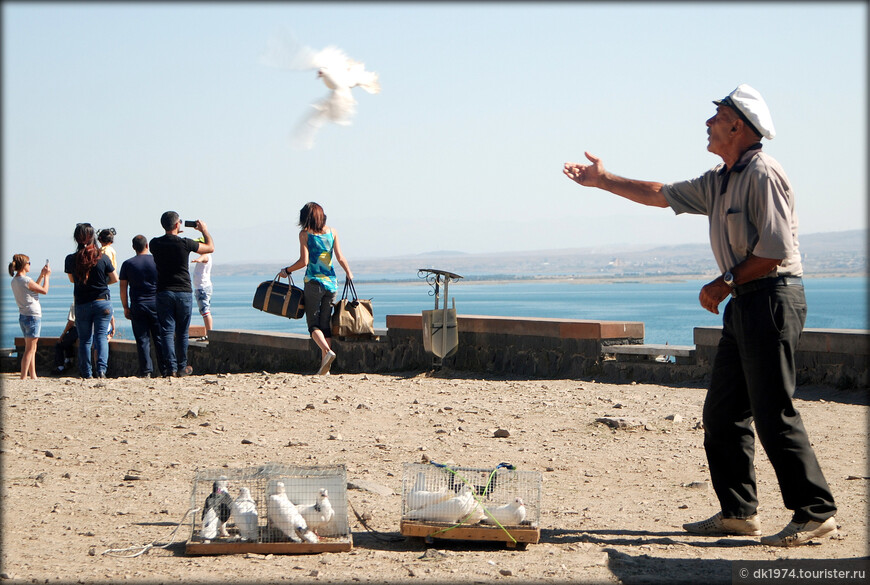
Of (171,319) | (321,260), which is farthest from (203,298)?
(321,260)

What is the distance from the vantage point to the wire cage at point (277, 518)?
15.6 ft

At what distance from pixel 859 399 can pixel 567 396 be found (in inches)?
104

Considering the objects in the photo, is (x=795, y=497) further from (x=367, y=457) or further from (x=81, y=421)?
(x=81, y=421)

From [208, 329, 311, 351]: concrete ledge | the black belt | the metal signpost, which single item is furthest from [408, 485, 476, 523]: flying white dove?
[208, 329, 311, 351]: concrete ledge

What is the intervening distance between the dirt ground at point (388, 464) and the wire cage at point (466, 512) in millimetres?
93

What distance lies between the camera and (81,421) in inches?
327

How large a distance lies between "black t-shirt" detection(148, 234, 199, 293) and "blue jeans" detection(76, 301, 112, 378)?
→ 919mm

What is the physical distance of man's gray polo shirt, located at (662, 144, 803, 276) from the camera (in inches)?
176

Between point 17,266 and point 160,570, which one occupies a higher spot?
point 17,266

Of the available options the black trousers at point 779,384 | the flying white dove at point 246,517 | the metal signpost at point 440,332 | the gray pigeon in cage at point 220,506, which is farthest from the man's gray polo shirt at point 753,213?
the metal signpost at point 440,332

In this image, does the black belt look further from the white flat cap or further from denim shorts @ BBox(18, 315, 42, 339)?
denim shorts @ BBox(18, 315, 42, 339)

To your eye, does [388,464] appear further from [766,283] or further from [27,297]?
[27,297]

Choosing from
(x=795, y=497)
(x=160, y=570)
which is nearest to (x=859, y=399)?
(x=795, y=497)

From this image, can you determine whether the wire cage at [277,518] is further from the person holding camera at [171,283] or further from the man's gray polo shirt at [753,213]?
the person holding camera at [171,283]
